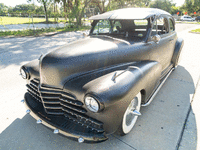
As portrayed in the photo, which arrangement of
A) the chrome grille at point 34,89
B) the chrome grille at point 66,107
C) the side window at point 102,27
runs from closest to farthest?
the chrome grille at point 66,107, the chrome grille at point 34,89, the side window at point 102,27

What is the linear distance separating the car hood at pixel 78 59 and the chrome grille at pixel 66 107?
0.39 feet

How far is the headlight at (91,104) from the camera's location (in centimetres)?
173

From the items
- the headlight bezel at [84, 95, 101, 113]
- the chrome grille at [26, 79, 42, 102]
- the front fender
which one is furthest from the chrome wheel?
the chrome grille at [26, 79, 42, 102]

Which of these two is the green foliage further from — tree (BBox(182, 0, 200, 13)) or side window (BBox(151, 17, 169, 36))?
side window (BBox(151, 17, 169, 36))

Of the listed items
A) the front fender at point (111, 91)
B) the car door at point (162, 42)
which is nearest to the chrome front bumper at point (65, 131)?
the front fender at point (111, 91)

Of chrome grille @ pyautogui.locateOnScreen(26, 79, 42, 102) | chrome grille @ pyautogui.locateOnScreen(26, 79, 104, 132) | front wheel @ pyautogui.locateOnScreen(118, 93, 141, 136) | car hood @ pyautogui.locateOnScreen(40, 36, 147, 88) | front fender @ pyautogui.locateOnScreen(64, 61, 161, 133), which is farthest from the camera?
chrome grille @ pyautogui.locateOnScreen(26, 79, 42, 102)

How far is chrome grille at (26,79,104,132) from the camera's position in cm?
182

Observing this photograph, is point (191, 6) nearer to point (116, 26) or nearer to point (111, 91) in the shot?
point (116, 26)

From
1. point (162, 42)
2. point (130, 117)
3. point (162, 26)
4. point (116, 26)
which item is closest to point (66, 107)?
point (130, 117)

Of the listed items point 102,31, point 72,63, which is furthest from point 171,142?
point 102,31

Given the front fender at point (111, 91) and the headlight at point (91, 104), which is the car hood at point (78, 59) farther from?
the headlight at point (91, 104)

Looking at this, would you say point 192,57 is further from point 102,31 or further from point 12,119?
point 12,119

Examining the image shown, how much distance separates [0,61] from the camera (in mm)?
5617

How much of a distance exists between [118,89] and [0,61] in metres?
5.60
